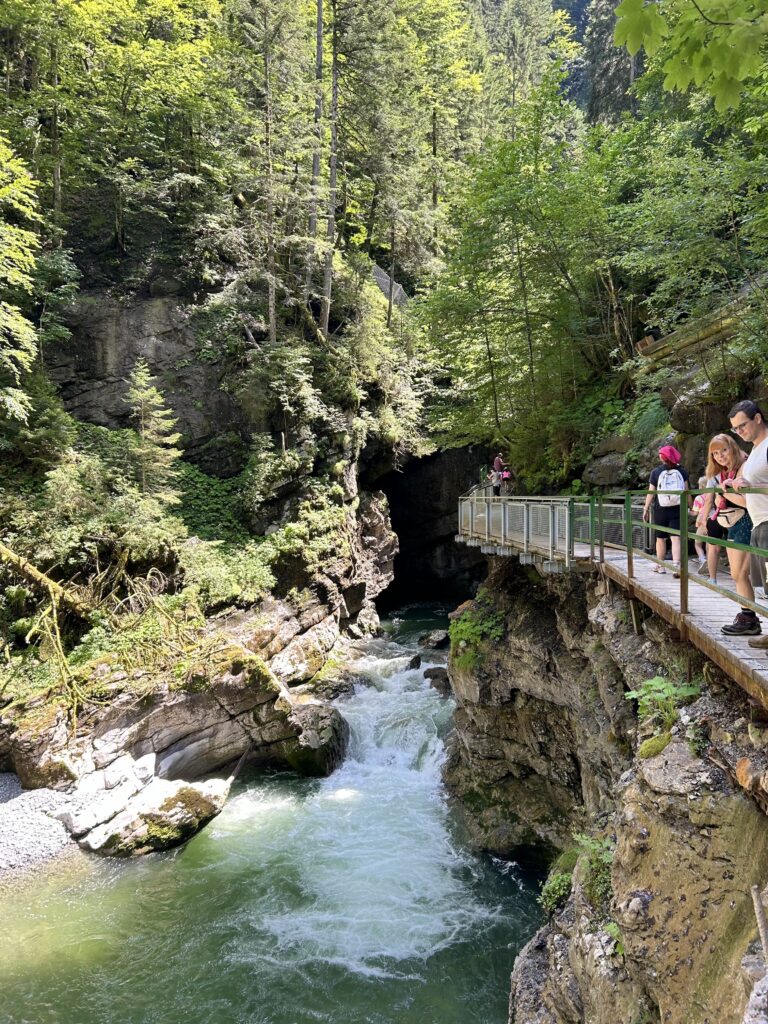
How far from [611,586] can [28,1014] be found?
970 centimetres

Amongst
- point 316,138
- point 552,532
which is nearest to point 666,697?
point 552,532

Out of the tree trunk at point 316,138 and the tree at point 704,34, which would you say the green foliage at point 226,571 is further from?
the tree at point 704,34

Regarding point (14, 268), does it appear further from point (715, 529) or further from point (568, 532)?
point (715, 529)

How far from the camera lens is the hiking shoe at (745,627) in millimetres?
3812

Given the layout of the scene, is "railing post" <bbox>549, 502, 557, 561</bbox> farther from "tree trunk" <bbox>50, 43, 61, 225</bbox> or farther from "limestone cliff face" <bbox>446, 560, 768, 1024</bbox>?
"tree trunk" <bbox>50, 43, 61, 225</bbox>

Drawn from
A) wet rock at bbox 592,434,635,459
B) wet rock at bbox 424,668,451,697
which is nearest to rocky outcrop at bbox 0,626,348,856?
wet rock at bbox 424,668,451,697

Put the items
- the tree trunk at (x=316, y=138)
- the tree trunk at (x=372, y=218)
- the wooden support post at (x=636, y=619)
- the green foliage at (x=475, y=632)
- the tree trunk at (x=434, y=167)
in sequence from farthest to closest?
the tree trunk at (x=434, y=167), the tree trunk at (x=372, y=218), the tree trunk at (x=316, y=138), the green foliage at (x=475, y=632), the wooden support post at (x=636, y=619)

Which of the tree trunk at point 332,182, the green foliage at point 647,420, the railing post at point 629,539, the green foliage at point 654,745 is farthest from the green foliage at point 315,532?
the green foliage at point 654,745

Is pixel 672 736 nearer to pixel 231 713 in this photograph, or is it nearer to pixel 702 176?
pixel 702 176

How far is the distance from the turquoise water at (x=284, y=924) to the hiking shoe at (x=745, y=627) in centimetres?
706

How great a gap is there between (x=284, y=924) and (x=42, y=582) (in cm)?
925

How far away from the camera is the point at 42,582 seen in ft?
Answer: 42.5

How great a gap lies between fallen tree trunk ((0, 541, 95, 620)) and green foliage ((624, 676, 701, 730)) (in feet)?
41.9

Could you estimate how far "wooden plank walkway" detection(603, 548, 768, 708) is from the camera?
328 cm
